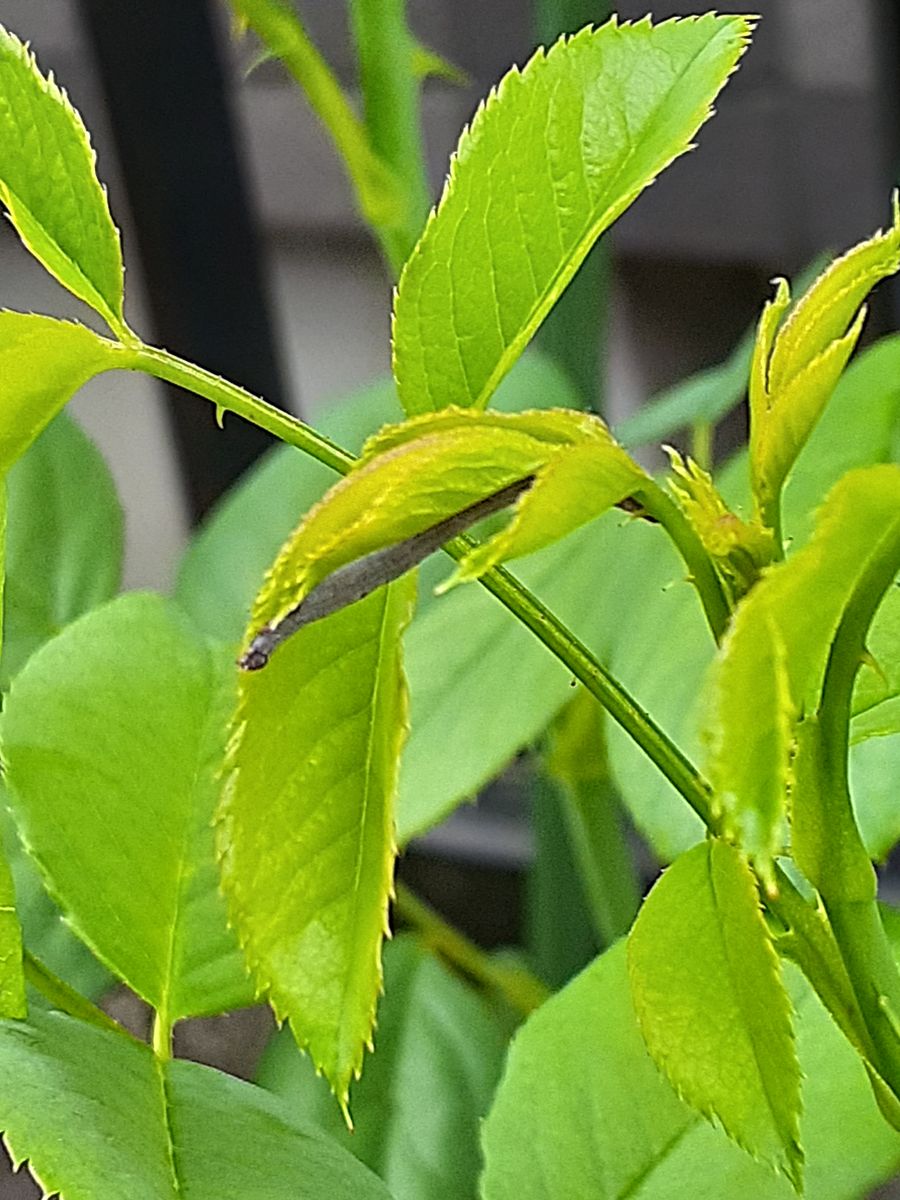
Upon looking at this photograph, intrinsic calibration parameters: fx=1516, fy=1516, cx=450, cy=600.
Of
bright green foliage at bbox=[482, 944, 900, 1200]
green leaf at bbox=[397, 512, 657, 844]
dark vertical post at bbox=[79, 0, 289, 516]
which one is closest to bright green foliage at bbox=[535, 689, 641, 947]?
green leaf at bbox=[397, 512, 657, 844]

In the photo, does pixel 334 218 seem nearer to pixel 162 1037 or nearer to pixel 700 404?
pixel 700 404

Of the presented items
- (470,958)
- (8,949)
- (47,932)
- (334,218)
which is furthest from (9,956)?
(334,218)


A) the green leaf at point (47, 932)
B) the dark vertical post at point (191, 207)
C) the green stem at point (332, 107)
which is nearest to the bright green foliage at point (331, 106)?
the green stem at point (332, 107)

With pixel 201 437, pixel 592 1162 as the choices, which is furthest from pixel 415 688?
pixel 201 437

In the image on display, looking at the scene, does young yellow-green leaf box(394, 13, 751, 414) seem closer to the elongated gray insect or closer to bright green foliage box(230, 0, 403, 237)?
the elongated gray insect

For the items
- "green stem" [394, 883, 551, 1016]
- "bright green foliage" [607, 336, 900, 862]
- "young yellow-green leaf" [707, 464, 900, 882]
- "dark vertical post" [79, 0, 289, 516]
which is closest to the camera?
"young yellow-green leaf" [707, 464, 900, 882]

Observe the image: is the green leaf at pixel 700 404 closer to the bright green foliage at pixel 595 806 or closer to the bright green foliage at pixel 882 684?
the bright green foliage at pixel 595 806
